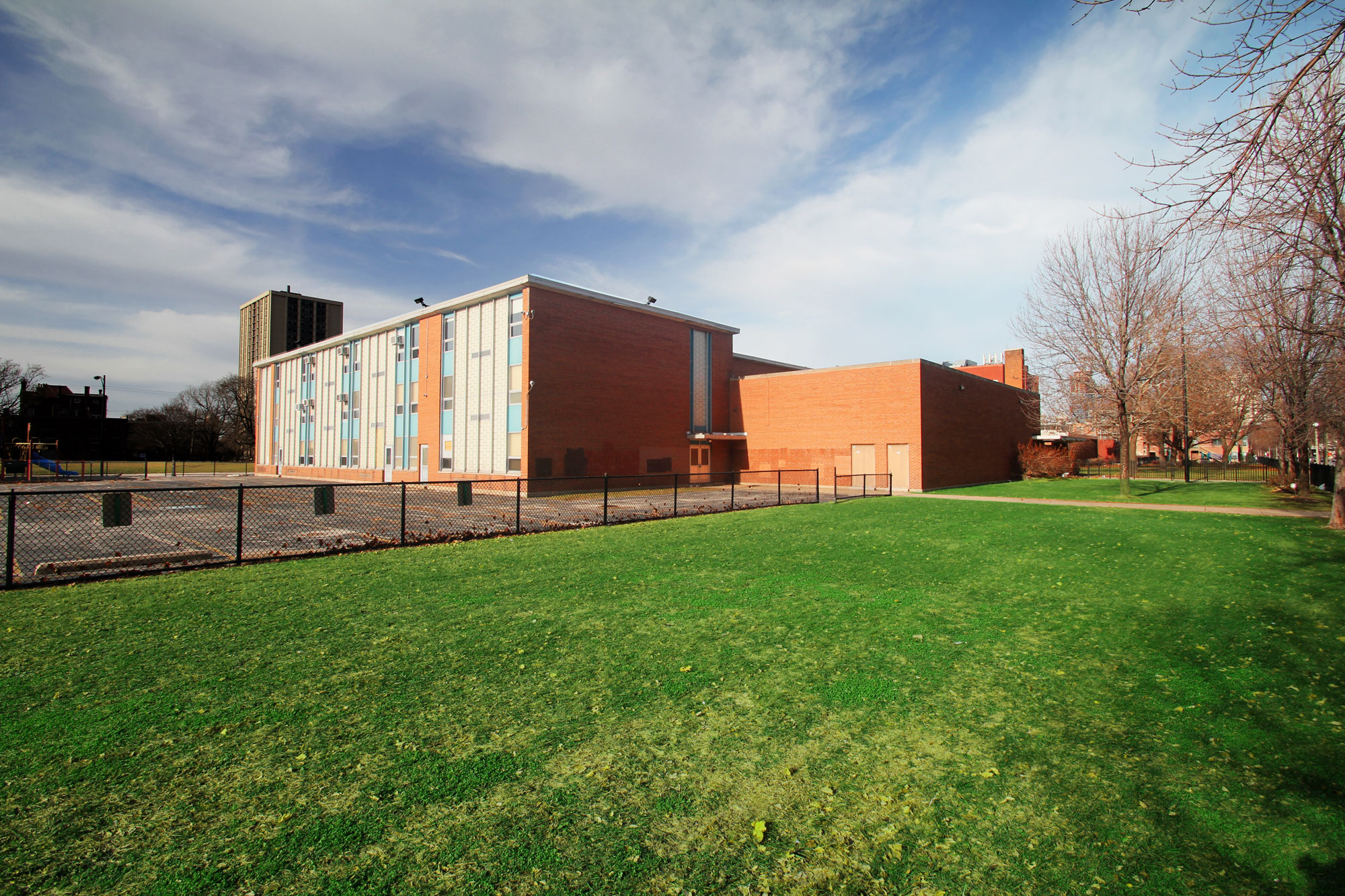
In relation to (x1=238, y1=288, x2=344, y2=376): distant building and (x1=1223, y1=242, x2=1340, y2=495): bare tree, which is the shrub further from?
(x1=238, y1=288, x2=344, y2=376): distant building

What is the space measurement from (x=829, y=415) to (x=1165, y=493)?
51.5 ft

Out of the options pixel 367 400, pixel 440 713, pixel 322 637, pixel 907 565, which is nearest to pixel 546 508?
pixel 907 565

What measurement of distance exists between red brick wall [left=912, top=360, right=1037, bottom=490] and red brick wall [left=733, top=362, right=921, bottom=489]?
0.83 metres

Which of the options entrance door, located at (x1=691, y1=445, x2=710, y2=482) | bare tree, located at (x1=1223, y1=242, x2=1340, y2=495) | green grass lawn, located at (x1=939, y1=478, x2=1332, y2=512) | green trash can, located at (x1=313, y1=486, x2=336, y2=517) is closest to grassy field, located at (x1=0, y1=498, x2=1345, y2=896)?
green trash can, located at (x1=313, y1=486, x2=336, y2=517)

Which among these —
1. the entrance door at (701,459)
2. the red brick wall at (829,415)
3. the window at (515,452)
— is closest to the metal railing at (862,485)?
the red brick wall at (829,415)

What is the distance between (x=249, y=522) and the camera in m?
15.1

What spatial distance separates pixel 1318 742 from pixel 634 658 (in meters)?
4.71

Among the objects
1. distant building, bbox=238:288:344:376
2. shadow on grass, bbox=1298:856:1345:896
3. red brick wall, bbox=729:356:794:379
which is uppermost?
distant building, bbox=238:288:344:376

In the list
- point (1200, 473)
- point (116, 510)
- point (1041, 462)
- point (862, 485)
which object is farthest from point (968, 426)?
point (116, 510)

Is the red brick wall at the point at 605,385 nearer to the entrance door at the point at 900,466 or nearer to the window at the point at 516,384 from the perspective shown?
the window at the point at 516,384

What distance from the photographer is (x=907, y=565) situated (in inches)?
394

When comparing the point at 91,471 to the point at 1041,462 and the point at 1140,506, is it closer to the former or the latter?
the point at 1140,506

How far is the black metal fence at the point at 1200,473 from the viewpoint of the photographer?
41125mm

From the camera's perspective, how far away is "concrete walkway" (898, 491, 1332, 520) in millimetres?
19062
